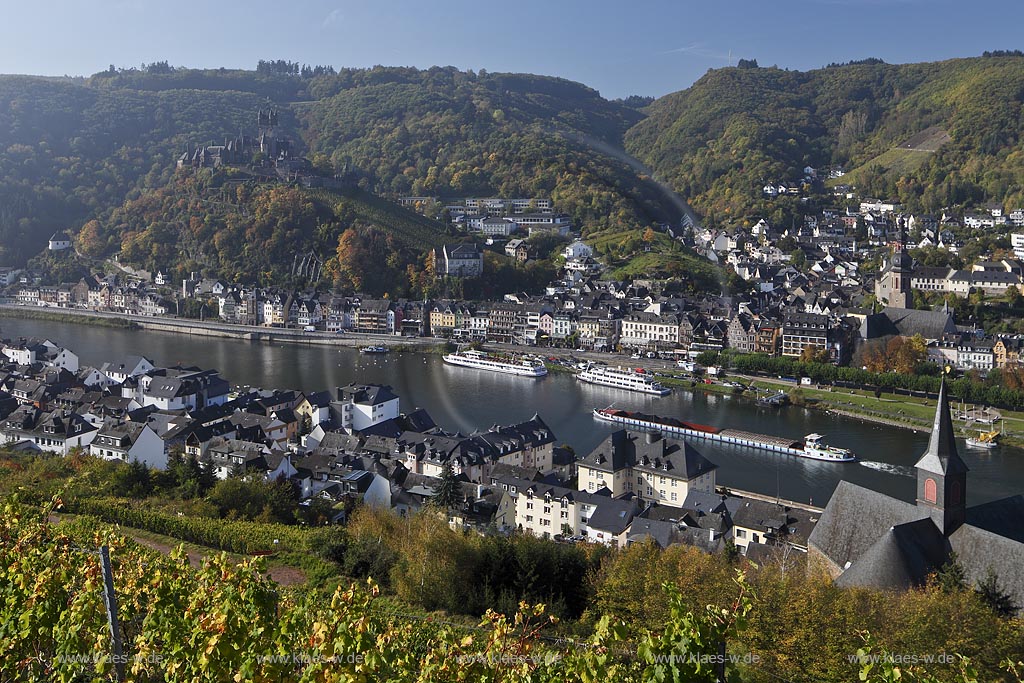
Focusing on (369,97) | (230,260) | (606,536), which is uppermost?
(369,97)

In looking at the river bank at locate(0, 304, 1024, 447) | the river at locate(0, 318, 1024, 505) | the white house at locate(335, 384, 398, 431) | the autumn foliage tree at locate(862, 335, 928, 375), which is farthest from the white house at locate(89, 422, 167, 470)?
the autumn foliage tree at locate(862, 335, 928, 375)

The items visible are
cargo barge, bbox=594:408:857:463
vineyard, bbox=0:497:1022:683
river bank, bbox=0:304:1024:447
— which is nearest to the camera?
vineyard, bbox=0:497:1022:683

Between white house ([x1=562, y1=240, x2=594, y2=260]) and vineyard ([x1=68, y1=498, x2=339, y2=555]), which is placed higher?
white house ([x1=562, y1=240, x2=594, y2=260])

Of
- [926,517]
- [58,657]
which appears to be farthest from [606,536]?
[58,657]

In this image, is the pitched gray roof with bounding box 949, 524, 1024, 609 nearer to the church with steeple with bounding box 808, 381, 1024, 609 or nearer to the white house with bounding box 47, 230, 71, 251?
the church with steeple with bounding box 808, 381, 1024, 609

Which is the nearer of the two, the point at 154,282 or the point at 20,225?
the point at 154,282

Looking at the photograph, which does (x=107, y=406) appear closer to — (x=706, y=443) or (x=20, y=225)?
(x=706, y=443)
